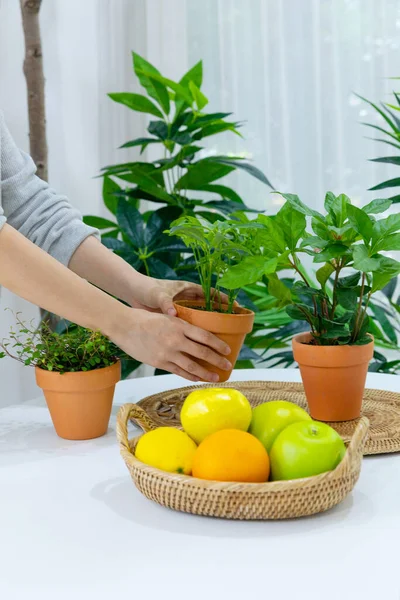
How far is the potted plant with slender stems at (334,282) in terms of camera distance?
1.01m

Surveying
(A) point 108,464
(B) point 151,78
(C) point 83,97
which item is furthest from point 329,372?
(C) point 83,97

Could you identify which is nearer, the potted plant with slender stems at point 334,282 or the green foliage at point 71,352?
the potted plant with slender stems at point 334,282

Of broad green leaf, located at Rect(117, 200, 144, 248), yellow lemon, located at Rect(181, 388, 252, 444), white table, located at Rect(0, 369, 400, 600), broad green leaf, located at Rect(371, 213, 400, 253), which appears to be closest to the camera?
white table, located at Rect(0, 369, 400, 600)

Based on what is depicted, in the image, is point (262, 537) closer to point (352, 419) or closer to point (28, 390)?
point (352, 419)

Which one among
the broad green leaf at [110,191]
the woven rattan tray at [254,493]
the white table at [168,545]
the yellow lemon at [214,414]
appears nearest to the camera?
the white table at [168,545]

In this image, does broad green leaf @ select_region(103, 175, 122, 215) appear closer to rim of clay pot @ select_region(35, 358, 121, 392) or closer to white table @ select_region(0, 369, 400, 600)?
rim of clay pot @ select_region(35, 358, 121, 392)

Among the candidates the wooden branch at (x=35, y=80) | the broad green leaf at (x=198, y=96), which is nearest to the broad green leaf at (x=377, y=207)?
the broad green leaf at (x=198, y=96)

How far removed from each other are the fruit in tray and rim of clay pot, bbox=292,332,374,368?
207mm

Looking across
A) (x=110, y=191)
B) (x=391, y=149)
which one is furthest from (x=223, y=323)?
(x=391, y=149)

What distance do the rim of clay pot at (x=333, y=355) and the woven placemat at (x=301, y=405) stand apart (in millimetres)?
102

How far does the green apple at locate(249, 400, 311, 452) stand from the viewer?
905 millimetres

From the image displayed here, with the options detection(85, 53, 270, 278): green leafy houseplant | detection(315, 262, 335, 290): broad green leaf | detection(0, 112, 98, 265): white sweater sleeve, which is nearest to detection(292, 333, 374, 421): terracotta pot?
detection(315, 262, 335, 290): broad green leaf

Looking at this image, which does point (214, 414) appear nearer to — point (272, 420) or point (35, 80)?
point (272, 420)

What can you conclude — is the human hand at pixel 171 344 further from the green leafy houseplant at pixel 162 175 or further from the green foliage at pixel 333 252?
the green leafy houseplant at pixel 162 175
